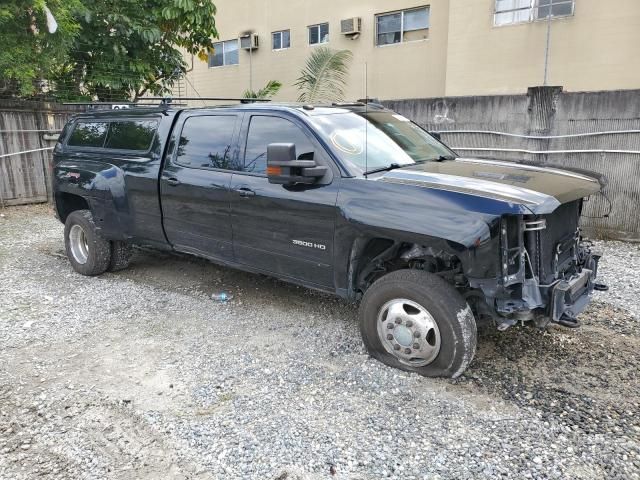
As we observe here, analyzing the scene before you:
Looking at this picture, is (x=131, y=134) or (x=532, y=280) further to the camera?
(x=131, y=134)

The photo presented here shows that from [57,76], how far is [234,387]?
10.4m

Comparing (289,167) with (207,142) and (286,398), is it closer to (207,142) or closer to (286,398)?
(207,142)

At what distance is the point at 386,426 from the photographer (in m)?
3.01

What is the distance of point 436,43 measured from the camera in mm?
14227

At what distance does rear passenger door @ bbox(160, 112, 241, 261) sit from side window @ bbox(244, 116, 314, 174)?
0.58 feet

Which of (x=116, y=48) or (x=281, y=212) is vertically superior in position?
(x=116, y=48)

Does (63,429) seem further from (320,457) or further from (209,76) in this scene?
(209,76)

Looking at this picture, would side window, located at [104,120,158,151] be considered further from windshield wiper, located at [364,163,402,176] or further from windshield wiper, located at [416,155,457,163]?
windshield wiper, located at [416,155,457,163]

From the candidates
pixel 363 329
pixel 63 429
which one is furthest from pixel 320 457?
pixel 63 429

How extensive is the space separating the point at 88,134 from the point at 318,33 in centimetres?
1256

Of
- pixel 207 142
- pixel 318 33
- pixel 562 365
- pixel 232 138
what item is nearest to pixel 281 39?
pixel 318 33

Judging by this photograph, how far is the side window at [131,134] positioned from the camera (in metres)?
5.23

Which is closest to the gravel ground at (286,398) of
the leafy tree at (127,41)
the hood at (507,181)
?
the hood at (507,181)

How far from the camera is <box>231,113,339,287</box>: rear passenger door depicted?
3895 mm
